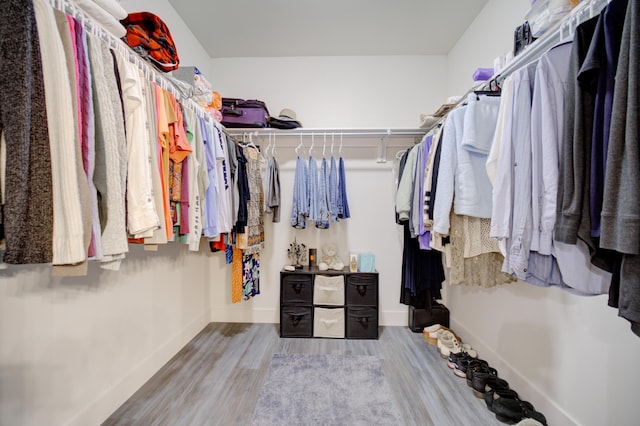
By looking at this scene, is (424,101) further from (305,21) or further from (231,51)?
(231,51)

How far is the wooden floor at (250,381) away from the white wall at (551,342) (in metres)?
0.35

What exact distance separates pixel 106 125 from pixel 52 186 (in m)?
0.29

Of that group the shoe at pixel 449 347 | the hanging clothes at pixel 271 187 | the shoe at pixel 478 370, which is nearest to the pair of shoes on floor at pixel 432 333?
the shoe at pixel 449 347

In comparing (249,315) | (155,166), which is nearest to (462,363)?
(249,315)

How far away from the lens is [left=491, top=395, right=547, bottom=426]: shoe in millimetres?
1346

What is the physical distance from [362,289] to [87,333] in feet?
6.40

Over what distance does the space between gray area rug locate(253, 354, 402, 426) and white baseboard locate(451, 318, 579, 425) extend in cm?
83

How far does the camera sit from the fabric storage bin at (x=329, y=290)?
2.30m

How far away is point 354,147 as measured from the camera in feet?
8.50

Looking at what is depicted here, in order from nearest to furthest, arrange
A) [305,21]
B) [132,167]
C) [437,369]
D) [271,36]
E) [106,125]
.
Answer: [106,125] → [132,167] → [437,369] → [305,21] → [271,36]

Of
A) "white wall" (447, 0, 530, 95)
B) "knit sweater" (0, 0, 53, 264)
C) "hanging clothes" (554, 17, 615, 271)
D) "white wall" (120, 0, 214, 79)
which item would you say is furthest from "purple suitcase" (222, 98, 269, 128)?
"hanging clothes" (554, 17, 615, 271)

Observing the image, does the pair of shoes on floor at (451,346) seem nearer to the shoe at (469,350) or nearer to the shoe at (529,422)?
the shoe at (469,350)

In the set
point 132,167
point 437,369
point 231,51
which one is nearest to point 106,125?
point 132,167

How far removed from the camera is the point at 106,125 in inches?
32.6
